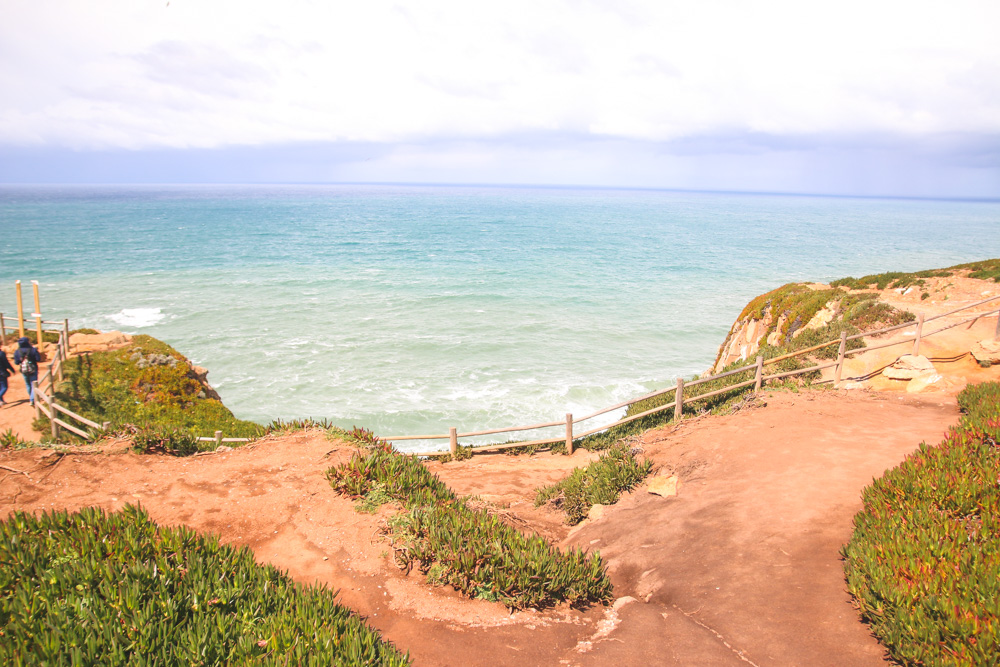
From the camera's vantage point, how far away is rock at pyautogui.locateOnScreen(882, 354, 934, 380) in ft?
47.8

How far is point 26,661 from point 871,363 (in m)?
18.8

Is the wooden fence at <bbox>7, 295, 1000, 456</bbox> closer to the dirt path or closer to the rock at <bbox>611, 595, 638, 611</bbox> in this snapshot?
the dirt path

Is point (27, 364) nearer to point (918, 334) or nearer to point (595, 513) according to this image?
point (595, 513)

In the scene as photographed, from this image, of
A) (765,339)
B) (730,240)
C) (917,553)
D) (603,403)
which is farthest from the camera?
(730,240)

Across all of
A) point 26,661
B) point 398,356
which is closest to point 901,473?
point 26,661

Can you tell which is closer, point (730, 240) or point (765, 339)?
point (765, 339)

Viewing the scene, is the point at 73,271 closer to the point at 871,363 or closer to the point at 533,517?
the point at 533,517

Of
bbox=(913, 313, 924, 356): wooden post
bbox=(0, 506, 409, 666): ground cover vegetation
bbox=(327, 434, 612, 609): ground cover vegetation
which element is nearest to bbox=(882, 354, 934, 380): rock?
bbox=(913, 313, 924, 356): wooden post

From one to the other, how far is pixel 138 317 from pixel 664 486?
35192 millimetres

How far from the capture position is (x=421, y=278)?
1938 inches

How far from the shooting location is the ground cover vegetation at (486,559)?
693 cm

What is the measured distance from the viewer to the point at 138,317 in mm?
34125

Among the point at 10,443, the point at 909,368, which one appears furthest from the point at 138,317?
the point at 909,368

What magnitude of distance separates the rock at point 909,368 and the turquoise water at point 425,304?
10858 millimetres
